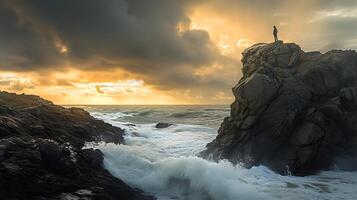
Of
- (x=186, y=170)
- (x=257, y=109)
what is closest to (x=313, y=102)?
(x=257, y=109)

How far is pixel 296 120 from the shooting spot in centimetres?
2380

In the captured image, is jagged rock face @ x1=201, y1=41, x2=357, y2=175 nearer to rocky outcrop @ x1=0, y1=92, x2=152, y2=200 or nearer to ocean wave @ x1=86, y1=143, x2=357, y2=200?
ocean wave @ x1=86, y1=143, x2=357, y2=200

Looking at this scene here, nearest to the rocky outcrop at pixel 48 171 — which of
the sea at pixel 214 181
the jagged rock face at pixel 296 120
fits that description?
the sea at pixel 214 181

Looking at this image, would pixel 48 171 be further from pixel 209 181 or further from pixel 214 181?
pixel 214 181

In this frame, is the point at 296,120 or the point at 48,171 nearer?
the point at 48,171

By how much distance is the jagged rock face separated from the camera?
2294 centimetres

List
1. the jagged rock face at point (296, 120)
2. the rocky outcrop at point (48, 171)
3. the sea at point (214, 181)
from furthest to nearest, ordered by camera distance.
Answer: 1. the jagged rock face at point (296, 120)
2. the sea at point (214, 181)
3. the rocky outcrop at point (48, 171)

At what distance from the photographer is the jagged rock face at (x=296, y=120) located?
75.3 ft

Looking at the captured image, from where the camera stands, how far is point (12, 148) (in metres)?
14.6

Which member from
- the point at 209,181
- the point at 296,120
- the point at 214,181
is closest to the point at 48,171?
the point at 209,181

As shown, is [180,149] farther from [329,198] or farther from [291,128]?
[329,198]

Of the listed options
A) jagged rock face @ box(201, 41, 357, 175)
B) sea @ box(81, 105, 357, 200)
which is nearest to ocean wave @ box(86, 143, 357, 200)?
sea @ box(81, 105, 357, 200)

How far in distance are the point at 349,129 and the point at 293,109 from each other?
4.14m

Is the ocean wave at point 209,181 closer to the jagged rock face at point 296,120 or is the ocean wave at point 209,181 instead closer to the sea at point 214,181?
the sea at point 214,181
